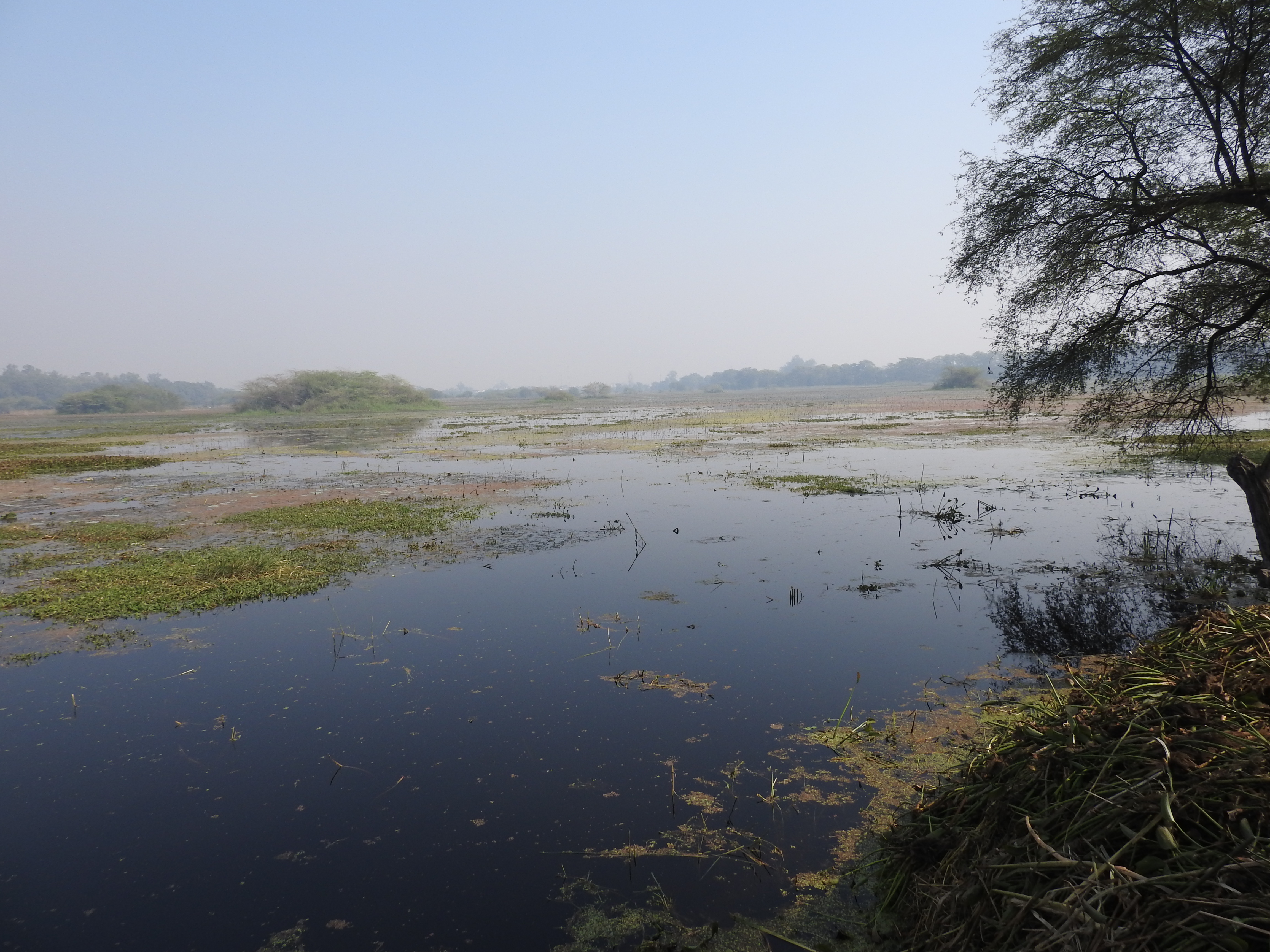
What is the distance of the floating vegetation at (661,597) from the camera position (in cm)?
1009

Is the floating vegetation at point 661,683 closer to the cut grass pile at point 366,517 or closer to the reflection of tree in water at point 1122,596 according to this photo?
the reflection of tree in water at point 1122,596

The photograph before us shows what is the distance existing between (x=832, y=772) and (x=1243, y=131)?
12330 mm

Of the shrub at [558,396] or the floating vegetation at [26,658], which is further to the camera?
the shrub at [558,396]

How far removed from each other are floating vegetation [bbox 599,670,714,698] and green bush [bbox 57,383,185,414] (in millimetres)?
126861

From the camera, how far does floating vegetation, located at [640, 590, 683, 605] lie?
10.1 meters

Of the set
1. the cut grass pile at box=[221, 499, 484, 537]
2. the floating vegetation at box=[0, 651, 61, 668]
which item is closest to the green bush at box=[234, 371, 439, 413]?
the cut grass pile at box=[221, 499, 484, 537]

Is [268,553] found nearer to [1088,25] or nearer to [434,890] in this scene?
[434,890]

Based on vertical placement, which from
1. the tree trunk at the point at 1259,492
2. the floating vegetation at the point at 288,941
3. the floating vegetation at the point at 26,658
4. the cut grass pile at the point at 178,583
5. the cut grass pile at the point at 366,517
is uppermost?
the tree trunk at the point at 1259,492

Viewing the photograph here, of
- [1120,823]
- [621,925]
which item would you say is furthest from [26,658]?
[1120,823]

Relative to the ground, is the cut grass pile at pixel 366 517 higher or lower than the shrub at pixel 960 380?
lower

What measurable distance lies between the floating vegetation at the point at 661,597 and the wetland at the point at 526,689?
3.5 inches

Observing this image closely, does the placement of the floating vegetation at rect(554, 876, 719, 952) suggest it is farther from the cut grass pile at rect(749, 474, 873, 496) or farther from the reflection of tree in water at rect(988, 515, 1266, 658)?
the cut grass pile at rect(749, 474, 873, 496)

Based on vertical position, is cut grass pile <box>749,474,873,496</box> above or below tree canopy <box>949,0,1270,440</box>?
below

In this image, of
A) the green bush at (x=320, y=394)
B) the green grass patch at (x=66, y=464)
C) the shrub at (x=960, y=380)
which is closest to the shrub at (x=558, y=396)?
the green bush at (x=320, y=394)
